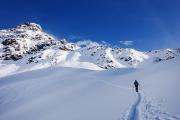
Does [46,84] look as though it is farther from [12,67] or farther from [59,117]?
[12,67]

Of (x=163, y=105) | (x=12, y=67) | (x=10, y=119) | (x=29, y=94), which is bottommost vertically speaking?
(x=10, y=119)

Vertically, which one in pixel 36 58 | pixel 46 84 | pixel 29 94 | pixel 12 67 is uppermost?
pixel 36 58

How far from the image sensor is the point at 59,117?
17016 mm

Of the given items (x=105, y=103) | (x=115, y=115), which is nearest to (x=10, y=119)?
(x=105, y=103)

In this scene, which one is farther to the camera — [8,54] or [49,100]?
[8,54]

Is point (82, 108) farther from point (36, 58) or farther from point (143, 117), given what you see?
point (36, 58)

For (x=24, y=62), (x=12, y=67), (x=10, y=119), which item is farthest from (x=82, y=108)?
(x=24, y=62)

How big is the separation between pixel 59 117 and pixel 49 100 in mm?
8506

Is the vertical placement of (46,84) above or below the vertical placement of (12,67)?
below

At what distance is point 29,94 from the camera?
32.8m

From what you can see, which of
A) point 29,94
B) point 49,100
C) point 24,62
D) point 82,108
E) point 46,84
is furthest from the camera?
point 24,62

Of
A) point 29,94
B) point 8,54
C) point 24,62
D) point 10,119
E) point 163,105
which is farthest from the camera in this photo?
point 8,54

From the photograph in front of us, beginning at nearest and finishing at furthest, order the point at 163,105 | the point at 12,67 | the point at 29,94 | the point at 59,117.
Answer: the point at 163,105 → the point at 59,117 → the point at 29,94 → the point at 12,67

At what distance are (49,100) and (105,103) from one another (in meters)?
8.56
